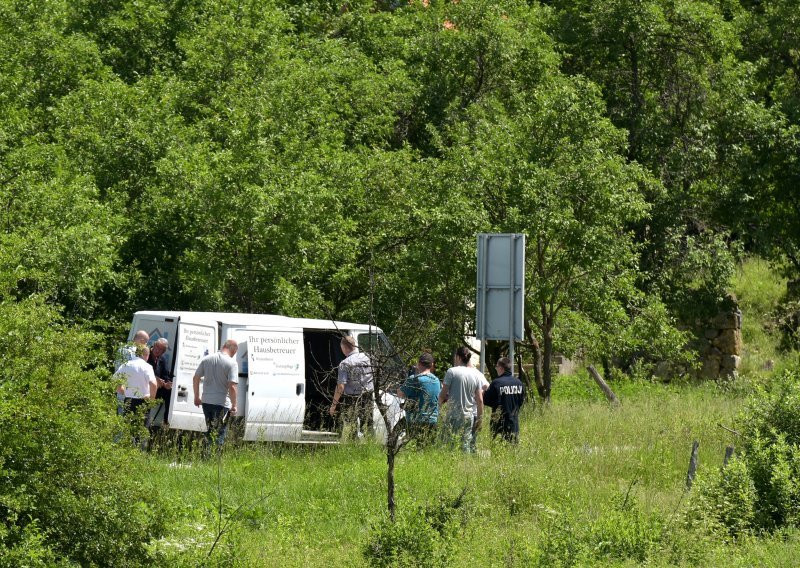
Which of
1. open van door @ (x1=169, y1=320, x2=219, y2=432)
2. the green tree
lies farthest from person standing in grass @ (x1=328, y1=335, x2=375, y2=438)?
the green tree

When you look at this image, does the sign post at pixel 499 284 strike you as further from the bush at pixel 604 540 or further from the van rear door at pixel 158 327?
the van rear door at pixel 158 327

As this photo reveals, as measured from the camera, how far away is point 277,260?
1947cm

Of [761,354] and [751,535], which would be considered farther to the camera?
[761,354]

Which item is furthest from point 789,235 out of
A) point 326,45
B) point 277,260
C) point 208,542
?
point 208,542

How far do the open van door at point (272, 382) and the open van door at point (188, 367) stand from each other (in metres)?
0.33

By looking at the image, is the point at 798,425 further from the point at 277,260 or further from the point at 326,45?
the point at 326,45

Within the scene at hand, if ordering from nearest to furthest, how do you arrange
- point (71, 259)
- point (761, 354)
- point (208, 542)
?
point (208, 542)
point (71, 259)
point (761, 354)

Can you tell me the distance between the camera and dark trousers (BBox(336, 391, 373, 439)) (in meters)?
14.3

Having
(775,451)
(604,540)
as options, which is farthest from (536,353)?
(604,540)

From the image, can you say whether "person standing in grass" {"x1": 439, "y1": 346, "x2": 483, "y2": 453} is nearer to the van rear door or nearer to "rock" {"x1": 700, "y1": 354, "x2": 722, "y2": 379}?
the van rear door

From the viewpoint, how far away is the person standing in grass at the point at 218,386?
13.9 meters

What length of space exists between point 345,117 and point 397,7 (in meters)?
8.90

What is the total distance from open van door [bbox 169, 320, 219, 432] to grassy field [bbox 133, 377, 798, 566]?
112 cm

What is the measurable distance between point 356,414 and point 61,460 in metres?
5.81
